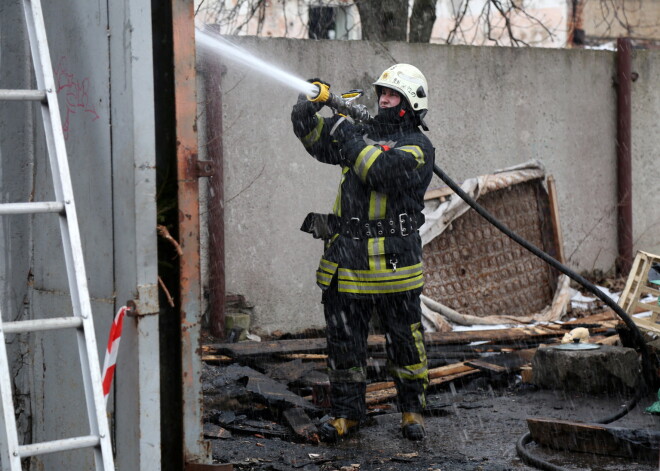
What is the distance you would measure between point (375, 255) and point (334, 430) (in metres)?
1.03

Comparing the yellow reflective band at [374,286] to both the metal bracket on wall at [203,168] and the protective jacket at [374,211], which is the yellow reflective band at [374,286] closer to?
the protective jacket at [374,211]

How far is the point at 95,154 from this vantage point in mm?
3297

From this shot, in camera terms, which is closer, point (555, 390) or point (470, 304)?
point (555, 390)

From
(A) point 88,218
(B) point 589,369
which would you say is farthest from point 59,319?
(B) point 589,369

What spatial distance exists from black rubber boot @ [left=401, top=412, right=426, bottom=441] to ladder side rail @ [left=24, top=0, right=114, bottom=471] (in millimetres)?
2748

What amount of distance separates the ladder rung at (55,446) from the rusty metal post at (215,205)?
15.6 ft

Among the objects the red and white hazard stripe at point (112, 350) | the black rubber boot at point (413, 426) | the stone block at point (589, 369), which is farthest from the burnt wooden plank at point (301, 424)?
the red and white hazard stripe at point (112, 350)

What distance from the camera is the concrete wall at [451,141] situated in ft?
26.1

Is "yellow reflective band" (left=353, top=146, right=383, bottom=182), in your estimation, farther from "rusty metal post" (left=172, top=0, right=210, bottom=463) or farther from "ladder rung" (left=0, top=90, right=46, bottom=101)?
"ladder rung" (left=0, top=90, right=46, bottom=101)

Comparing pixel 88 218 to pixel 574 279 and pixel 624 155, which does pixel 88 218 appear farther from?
pixel 624 155

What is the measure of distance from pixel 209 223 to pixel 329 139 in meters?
2.58

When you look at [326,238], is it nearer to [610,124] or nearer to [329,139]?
[329,139]

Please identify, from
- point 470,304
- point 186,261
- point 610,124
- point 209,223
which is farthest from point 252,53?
point 186,261

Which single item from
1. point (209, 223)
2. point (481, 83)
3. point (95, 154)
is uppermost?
point (481, 83)
